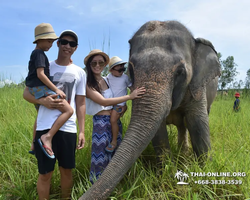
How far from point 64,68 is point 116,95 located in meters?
0.80

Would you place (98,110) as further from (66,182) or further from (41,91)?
(66,182)

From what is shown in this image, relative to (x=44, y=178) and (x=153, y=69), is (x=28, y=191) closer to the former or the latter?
(x=44, y=178)

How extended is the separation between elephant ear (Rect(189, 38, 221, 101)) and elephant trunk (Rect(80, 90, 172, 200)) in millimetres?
758

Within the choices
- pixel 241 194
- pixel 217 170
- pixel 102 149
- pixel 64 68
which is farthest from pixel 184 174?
pixel 64 68

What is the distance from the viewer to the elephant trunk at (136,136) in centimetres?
221

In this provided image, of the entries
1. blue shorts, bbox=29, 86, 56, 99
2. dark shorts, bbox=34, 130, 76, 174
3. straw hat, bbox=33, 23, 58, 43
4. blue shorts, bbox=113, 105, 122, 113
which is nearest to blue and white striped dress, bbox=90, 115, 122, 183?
blue shorts, bbox=113, 105, 122, 113

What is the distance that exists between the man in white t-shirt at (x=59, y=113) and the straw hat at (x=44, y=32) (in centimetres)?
17

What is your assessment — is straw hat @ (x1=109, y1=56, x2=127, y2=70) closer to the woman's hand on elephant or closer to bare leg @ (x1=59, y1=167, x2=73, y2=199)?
the woman's hand on elephant

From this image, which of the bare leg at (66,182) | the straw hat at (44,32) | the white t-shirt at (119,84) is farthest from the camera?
the white t-shirt at (119,84)

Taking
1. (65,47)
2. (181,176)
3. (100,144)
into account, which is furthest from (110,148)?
(65,47)

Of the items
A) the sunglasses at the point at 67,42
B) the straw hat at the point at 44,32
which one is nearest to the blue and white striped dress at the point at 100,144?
the sunglasses at the point at 67,42

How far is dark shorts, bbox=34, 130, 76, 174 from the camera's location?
245 centimetres

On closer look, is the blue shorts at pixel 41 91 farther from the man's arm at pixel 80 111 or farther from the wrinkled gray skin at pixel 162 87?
the wrinkled gray skin at pixel 162 87

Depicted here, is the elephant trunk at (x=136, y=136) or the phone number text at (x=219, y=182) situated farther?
the phone number text at (x=219, y=182)
